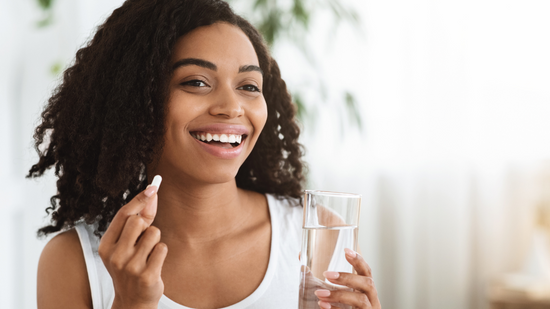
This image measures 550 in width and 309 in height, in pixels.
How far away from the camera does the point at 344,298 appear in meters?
0.77

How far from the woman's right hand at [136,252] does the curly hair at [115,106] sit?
0.26m

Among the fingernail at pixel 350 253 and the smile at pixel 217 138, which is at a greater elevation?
the smile at pixel 217 138

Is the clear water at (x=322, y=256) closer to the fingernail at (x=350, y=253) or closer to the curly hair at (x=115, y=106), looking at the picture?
the fingernail at (x=350, y=253)

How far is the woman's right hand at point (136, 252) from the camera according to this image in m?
0.79

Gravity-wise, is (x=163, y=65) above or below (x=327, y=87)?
below

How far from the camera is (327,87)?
2.37 metres

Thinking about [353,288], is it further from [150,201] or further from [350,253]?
[150,201]

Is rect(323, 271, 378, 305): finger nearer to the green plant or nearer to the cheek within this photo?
the cheek

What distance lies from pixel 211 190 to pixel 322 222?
436 millimetres

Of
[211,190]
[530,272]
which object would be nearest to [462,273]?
[530,272]

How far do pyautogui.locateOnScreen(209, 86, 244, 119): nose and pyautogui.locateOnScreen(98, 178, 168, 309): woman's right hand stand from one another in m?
0.25

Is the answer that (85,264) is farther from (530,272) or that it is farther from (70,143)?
(530,272)

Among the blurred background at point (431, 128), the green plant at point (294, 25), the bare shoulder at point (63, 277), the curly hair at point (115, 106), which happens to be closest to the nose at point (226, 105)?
the curly hair at point (115, 106)

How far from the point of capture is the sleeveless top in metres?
1.08
